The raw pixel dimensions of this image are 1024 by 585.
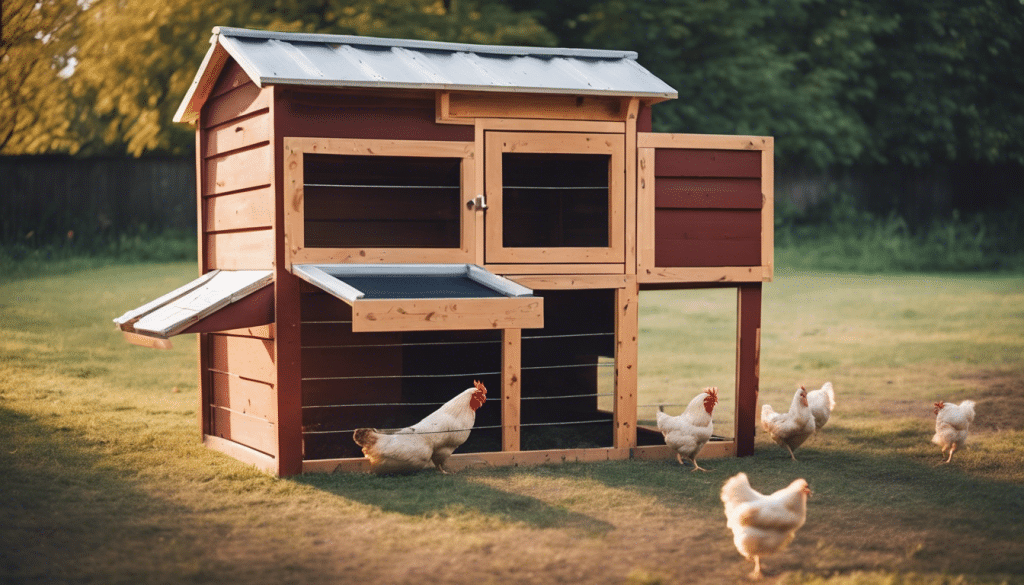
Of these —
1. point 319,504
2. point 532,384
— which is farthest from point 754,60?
point 319,504

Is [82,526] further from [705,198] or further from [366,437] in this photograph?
[705,198]

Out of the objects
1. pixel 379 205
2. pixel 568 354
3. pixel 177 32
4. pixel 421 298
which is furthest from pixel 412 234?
pixel 177 32

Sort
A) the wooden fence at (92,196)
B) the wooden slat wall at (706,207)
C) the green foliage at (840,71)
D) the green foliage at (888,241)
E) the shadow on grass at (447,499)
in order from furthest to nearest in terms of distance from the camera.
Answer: the green foliage at (840,71) → the green foliage at (888,241) → the wooden fence at (92,196) → the wooden slat wall at (706,207) → the shadow on grass at (447,499)

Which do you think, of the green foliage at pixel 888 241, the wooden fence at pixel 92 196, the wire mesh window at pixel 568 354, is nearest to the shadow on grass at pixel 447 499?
the wire mesh window at pixel 568 354

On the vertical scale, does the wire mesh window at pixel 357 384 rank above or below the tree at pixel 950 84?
below

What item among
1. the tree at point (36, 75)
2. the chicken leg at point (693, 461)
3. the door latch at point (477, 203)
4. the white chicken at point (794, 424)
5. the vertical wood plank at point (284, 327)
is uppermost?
the tree at point (36, 75)

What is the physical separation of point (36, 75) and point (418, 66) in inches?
467

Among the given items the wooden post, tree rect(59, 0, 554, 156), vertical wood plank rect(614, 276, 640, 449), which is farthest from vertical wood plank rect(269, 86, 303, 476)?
tree rect(59, 0, 554, 156)

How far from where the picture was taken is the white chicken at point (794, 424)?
7293 mm

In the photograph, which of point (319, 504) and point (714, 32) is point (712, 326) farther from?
point (319, 504)

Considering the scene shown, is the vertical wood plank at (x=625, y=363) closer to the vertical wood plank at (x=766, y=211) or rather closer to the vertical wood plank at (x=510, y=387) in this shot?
the vertical wood plank at (x=510, y=387)

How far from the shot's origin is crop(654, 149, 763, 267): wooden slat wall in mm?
7352

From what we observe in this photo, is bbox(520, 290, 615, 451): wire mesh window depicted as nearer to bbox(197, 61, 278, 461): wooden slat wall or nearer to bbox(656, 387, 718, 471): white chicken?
bbox(656, 387, 718, 471): white chicken

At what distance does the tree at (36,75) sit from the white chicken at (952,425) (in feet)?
36.9
